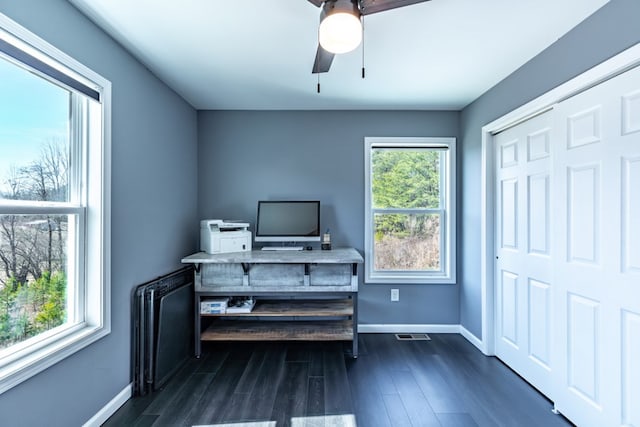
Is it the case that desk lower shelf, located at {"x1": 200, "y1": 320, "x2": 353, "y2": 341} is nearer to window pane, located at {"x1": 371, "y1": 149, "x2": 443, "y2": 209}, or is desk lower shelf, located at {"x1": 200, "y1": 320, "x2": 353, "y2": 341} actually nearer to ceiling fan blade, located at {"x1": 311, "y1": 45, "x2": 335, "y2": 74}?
window pane, located at {"x1": 371, "y1": 149, "x2": 443, "y2": 209}

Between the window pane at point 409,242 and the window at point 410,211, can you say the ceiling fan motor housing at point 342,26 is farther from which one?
the window pane at point 409,242

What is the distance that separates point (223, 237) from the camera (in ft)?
9.89

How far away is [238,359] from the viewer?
283cm

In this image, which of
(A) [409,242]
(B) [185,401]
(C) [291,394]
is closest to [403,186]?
(A) [409,242]

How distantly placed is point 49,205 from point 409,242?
3123mm

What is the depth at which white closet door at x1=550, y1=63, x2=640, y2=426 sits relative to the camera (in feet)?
5.25

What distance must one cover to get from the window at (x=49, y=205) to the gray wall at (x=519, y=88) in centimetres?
292

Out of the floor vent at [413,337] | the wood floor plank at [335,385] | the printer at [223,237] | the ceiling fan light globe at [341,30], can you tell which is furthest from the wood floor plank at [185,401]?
the ceiling fan light globe at [341,30]

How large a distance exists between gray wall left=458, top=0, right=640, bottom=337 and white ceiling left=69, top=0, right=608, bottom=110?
0.08m

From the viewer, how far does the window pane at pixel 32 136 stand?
1.45 m

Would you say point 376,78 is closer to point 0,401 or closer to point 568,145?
point 568,145

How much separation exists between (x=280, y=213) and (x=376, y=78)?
1.59 meters

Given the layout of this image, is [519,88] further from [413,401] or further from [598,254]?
[413,401]

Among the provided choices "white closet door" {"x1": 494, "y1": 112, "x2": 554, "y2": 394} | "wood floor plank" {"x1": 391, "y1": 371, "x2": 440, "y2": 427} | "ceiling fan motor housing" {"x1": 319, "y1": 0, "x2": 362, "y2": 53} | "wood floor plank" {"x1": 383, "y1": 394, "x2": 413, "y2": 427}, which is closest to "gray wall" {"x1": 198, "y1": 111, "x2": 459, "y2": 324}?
"white closet door" {"x1": 494, "y1": 112, "x2": 554, "y2": 394}
